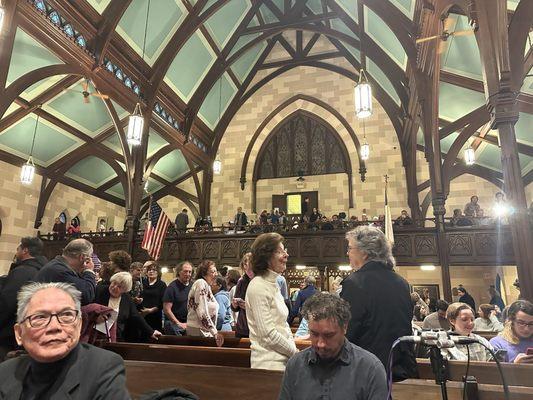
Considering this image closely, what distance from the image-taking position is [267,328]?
2367mm

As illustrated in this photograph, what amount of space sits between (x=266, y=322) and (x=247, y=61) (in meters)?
16.4

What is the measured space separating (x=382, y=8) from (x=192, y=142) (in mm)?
8827

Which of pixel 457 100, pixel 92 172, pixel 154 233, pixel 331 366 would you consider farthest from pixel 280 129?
pixel 331 366

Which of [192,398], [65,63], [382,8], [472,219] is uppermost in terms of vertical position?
[382,8]

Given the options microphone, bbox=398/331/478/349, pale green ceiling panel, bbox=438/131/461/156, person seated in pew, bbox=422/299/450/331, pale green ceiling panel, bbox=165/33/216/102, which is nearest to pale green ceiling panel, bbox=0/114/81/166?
pale green ceiling panel, bbox=165/33/216/102

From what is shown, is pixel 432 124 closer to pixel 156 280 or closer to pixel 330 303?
pixel 156 280

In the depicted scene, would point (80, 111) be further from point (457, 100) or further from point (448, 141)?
point (448, 141)

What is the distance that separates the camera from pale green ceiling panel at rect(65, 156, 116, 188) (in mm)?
15703

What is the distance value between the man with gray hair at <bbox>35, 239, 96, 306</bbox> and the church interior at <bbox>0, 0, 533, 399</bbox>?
5006 millimetres

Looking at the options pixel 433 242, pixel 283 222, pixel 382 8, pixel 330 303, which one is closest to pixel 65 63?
pixel 283 222

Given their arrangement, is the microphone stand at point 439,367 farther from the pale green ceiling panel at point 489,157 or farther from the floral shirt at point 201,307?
the pale green ceiling panel at point 489,157

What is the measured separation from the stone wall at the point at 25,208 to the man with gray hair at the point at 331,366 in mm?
14350

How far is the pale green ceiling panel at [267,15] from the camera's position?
50.8 ft

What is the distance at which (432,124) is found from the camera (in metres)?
10.0
